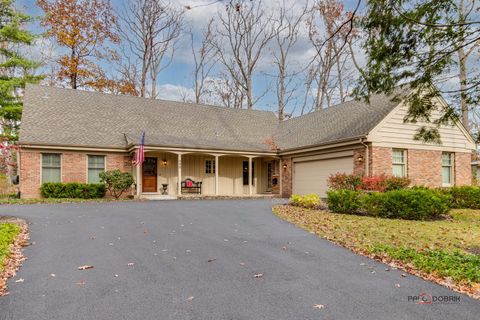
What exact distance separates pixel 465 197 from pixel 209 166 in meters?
13.0

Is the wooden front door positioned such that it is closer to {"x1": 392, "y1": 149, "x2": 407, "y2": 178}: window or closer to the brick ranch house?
the brick ranch house

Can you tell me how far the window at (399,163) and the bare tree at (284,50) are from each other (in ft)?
53.1

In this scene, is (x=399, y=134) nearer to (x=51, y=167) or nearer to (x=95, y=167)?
(x=95, y=167)

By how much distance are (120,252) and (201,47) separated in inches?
1237

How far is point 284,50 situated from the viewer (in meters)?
33.2

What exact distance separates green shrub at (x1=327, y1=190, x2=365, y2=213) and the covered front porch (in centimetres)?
790

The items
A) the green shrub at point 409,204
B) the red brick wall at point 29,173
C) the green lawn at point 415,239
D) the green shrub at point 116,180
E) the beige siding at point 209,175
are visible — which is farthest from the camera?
the beige siding at point 209,175

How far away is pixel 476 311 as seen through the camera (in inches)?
157

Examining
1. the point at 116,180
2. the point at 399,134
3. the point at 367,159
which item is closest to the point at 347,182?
the point at 367,159

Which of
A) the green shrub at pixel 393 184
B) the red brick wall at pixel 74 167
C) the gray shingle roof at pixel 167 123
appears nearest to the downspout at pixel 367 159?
the gray shingle roof at pixel 167 123

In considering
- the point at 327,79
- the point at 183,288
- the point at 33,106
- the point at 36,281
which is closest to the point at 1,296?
the point at 36,281

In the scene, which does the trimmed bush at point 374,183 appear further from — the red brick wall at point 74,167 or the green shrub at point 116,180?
the red brick wall at point 74,167

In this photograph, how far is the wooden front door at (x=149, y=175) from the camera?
756 inches

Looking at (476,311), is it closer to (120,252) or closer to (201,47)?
(120,252)
